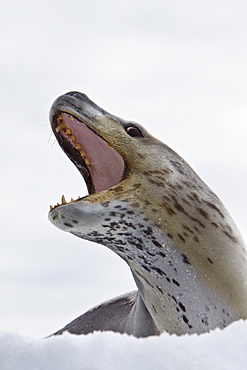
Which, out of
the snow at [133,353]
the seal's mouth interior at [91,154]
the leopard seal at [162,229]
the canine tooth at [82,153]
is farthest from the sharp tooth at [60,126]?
the snow at [133,353]

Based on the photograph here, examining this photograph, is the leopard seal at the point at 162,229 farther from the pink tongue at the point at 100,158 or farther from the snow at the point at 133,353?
the snow at the point at 133,353

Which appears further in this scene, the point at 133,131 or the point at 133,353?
the point at 133,131

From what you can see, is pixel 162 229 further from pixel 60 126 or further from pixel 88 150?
pixel 60 126

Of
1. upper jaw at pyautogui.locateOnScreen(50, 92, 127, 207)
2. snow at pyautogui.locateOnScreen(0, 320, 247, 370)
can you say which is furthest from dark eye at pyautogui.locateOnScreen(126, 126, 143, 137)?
snow at pyautogui.locateOnScreen(0, 320, 247, 370)

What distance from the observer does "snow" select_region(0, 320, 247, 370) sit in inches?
81.8

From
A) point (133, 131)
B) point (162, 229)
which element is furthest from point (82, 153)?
point (162, 229)

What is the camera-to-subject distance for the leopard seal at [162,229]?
435 cm

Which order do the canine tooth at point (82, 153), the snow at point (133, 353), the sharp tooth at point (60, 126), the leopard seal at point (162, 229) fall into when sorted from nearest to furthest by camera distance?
the snow at point (133, 353) < the leopard seal at point (162, 229) < the sharp tooth at point (60, 126) < the canine tooth at point (82, 153)

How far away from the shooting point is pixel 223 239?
459 cm

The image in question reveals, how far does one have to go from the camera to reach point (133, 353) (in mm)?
2100

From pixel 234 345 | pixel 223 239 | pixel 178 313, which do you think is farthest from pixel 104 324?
pixel 234 345

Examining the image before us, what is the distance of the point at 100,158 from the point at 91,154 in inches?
3.6

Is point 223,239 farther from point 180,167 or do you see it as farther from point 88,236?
point 88,236

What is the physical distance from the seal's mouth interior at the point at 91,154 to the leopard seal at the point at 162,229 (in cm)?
13
